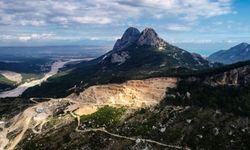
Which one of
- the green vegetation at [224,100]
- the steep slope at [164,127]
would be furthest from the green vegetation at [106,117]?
the green vegetation at [224,100]

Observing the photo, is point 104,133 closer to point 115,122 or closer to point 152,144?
point 115,122

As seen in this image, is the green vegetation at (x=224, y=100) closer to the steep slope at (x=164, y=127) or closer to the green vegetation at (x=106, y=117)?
the steep slope at (x=164, y=127)

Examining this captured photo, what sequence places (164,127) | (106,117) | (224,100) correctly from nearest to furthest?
1. (164,127)
2. (224,100)
3. (106,117)

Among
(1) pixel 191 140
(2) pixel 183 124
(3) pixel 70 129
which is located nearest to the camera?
(1) pixel 191 140

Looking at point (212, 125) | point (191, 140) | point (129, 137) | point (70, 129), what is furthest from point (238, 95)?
point (70, 129)

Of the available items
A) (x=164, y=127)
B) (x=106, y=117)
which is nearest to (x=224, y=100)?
Result: (x=164, y=127)

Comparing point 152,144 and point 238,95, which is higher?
point 238,95

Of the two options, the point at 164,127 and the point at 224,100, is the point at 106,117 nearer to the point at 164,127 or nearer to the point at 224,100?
the point at 164,127

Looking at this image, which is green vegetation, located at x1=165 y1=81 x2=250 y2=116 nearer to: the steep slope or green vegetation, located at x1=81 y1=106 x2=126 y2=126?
the steep slope
